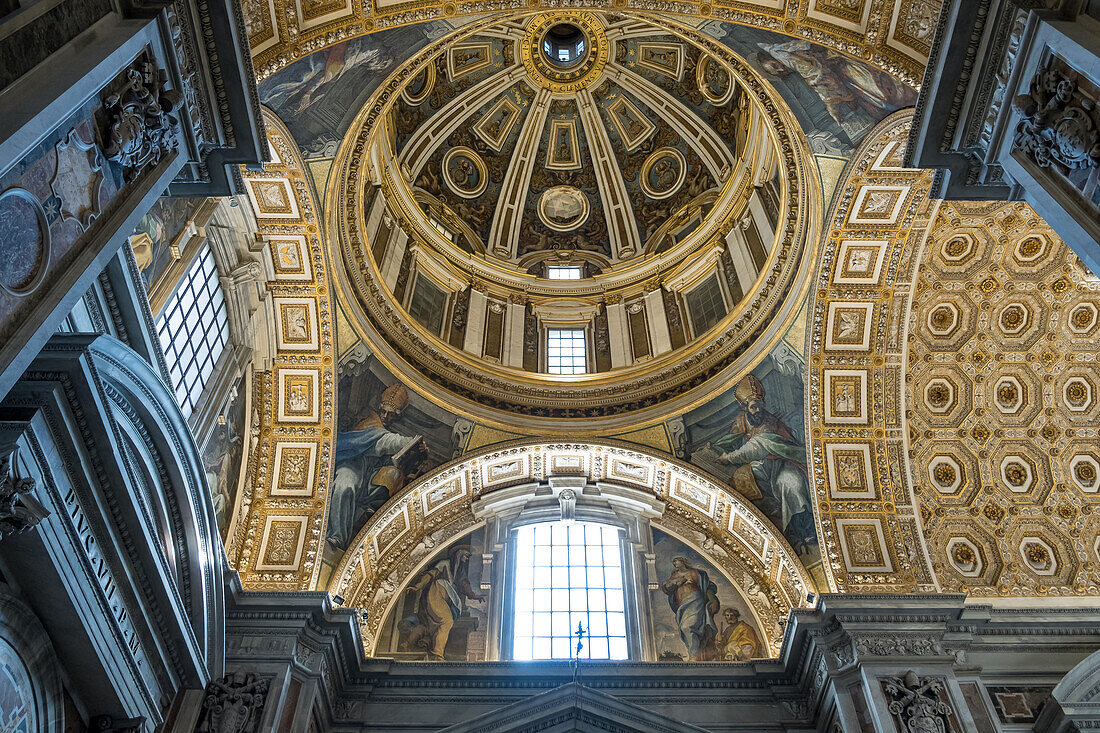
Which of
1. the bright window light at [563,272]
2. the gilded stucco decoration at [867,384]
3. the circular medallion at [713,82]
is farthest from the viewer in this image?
the bright window light at [563,272]

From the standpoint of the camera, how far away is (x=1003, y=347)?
15.9 m

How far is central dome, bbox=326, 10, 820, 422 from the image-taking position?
54.0ft

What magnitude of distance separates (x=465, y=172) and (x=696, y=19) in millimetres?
12032

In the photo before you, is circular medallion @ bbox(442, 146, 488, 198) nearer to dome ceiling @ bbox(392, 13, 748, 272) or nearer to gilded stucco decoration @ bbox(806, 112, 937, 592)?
dome ceiling @ bbox(392, 13, 748, 272)

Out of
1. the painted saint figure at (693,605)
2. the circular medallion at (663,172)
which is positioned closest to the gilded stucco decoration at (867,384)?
the painted saint figure at (693,605)

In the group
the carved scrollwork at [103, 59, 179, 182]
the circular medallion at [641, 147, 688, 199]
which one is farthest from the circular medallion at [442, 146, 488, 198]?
the carved scrollwork at [103, 59, 179, 182]

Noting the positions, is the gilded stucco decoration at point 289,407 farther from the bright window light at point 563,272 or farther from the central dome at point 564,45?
the central dome at point 564,45

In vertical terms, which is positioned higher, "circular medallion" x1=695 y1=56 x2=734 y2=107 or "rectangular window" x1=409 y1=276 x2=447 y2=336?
"circular medallion" x1=695 y1=56 x2=734 y2=107

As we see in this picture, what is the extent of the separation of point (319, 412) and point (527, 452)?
4258 millimetres

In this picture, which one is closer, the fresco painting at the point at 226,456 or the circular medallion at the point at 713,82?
the fresco painting at the point at 226,456

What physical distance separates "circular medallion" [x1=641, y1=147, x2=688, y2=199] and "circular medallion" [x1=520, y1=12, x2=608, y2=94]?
2847mm

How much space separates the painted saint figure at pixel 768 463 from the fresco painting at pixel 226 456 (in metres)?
8.82

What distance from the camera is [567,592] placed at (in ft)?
53.3

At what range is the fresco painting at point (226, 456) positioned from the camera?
43.8 ft
